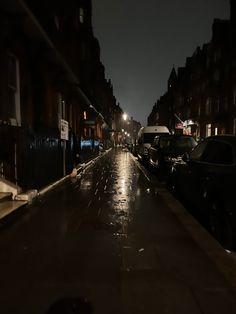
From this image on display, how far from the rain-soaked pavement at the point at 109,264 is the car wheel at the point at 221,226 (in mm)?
447

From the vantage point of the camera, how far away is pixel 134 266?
15.1 ft

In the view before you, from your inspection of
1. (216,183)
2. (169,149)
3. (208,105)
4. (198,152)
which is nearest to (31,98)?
(169,149)

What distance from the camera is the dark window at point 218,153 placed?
5.82m

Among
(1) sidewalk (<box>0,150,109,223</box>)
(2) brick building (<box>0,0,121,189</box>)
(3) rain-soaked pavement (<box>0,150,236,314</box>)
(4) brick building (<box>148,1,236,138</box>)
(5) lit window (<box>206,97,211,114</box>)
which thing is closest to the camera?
(3) rain-soaked pavement (<box>0,150,236,314</box>)

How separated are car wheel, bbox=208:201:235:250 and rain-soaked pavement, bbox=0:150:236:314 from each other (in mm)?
447

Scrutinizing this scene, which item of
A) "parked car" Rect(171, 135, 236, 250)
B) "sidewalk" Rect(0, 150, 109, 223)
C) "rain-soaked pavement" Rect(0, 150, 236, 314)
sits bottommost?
"rain-soaked pavement" Rect(0, 150, 236, 314)

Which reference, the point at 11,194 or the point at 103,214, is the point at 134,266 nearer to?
the point at 103,214

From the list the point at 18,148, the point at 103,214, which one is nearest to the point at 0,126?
the point at 18,148

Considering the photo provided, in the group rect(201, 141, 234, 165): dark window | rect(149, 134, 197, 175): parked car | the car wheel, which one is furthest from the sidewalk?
rect(149, 134, 197, 175): parked car

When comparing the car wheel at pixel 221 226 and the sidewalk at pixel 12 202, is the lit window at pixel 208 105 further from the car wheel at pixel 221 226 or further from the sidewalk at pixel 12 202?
the car wheel at pixel 221 226

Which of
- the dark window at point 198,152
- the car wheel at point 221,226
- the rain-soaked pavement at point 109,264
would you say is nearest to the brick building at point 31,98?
the rain-soaked pavement at point 109,264

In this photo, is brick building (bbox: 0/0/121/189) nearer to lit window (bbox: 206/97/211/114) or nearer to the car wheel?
the car wheel

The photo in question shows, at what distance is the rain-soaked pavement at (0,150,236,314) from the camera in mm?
3650

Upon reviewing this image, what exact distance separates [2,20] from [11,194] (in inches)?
195
